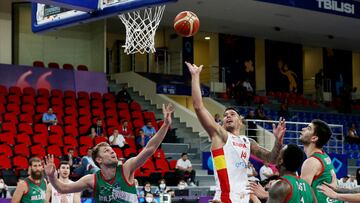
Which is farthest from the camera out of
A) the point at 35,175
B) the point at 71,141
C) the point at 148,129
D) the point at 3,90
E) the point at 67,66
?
the point at 67,66

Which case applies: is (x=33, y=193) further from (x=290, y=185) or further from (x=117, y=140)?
(x=117, y=140)

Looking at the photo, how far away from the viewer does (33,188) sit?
344 inches

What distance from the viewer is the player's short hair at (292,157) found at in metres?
5.07

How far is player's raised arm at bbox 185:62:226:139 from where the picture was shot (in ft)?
19.2

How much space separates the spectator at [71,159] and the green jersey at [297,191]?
35.2 ft

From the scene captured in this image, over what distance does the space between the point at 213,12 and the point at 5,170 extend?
1059 centimetres

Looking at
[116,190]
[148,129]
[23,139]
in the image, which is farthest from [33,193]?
[148,129]

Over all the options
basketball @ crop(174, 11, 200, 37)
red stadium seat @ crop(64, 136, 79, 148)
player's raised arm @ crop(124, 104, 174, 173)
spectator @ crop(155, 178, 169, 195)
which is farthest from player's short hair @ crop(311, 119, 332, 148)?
red stadium seat @ crop(64, 136, 79, 148)

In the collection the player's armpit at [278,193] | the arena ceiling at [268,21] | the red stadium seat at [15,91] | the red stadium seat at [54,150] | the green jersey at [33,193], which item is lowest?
the green jersey at [33,193]

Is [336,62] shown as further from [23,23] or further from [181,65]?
[23,23]

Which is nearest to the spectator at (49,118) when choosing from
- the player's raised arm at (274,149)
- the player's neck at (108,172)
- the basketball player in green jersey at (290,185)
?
the player's neck at (108,172)

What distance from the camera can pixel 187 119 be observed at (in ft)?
Answer: 73.5

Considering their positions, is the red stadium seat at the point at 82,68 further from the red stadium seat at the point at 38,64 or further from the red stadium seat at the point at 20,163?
the red stadium seat at the point at 20,163

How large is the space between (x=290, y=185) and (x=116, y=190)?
1.82 m
